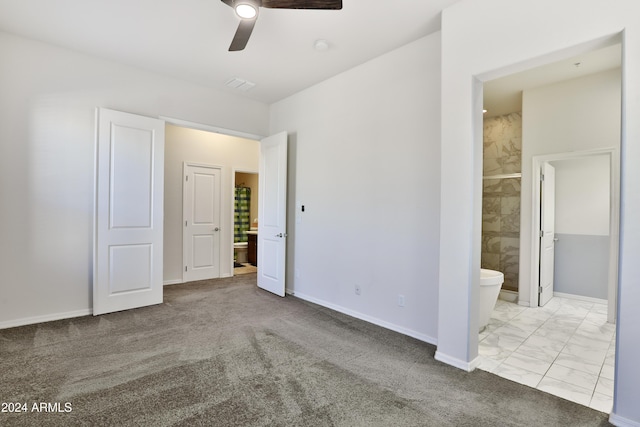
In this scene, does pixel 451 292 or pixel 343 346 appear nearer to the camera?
pixel 451 292

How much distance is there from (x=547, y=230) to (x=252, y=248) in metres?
5.69

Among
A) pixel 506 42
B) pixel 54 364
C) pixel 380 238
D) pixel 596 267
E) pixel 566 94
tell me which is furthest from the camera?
pixel 596 267

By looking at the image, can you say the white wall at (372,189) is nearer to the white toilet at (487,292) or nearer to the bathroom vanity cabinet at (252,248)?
the white toilet at (487,292)

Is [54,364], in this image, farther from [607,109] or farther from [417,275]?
[607,109]

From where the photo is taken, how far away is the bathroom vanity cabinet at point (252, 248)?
7.28 m

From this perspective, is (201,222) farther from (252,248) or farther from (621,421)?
(621,421)

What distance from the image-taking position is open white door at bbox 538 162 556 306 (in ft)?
13.8

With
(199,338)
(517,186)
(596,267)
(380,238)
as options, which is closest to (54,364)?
(199,338)

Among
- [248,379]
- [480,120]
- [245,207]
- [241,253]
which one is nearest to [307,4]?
[480,120]

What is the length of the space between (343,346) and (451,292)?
41.9 inches

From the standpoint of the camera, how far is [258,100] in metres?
4.89

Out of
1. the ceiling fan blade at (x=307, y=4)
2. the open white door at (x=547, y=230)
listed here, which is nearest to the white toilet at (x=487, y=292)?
the open white door at (x=547, y=230)

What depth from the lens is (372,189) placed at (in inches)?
137

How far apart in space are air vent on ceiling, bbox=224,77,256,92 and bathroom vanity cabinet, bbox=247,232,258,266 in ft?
12.1
